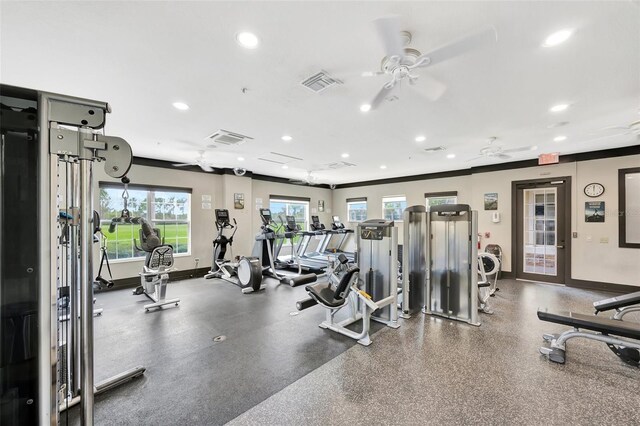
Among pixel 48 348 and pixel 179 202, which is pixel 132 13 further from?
pixel 179 202

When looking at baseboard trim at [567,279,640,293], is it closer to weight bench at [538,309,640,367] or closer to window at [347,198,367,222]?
weight bench at [538,309,640,367]

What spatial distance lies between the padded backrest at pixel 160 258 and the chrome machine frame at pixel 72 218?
329 centimetres

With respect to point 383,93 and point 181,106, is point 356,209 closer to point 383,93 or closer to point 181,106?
point 181,106

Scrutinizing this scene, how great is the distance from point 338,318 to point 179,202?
5.00 m

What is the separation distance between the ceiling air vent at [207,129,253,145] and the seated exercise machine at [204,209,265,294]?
2326mm

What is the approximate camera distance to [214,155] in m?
5.57

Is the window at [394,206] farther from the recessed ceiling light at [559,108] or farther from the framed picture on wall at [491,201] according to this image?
the recessed ceiling light at [559,108]

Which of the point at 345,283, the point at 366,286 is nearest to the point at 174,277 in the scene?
the point at 366,286

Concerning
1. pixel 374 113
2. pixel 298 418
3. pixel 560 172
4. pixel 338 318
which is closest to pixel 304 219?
pixel 338 318

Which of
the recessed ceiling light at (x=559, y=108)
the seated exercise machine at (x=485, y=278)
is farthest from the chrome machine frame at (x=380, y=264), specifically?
the recessed ceiling light at (x=559, y=108)

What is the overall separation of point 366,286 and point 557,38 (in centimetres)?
332

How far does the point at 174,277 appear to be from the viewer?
6.27 meters

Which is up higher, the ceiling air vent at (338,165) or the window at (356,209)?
the ceiling air vent at (338,165)

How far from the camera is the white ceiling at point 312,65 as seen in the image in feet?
5.63
